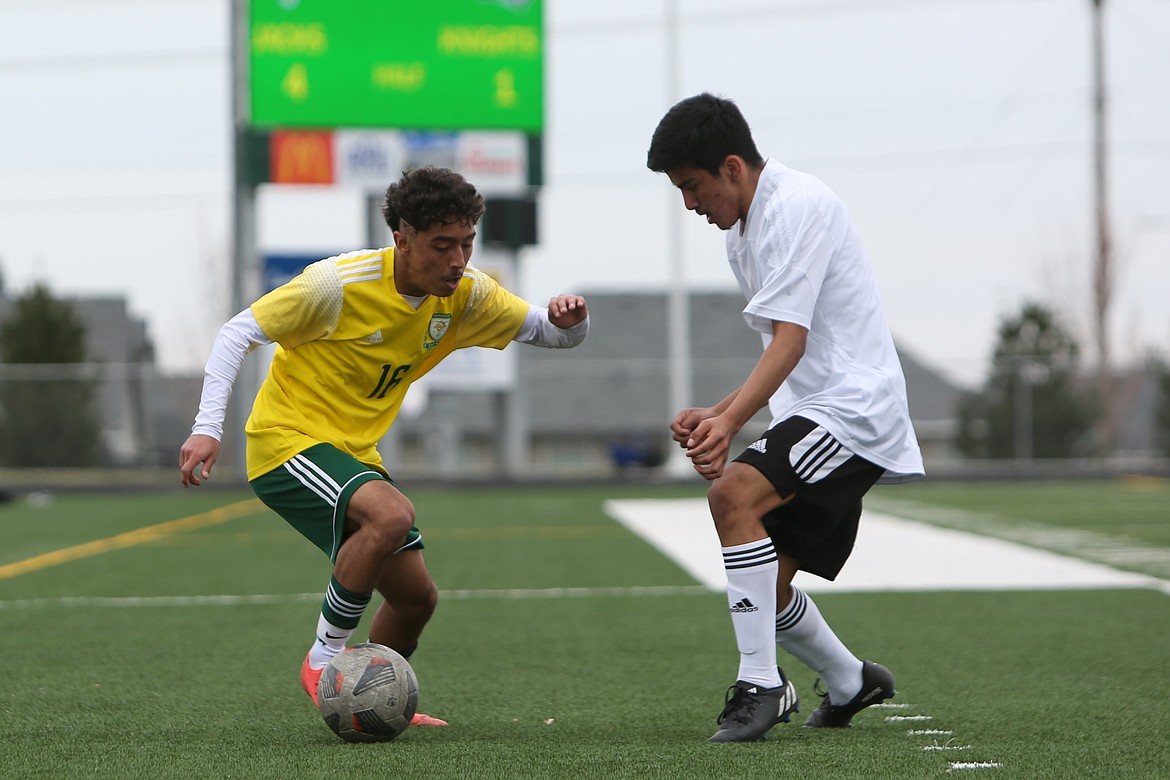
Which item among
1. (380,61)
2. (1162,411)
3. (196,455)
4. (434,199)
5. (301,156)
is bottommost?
(1162,411)

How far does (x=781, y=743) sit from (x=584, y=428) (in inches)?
1139

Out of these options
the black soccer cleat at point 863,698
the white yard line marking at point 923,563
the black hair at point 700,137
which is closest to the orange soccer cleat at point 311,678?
the black soccer cleat at point 863,698

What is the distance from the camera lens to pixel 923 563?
33.4 ft

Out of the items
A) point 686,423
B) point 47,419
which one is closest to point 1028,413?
point 47,419

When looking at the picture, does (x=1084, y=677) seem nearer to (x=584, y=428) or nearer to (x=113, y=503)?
(x=113, y=503)

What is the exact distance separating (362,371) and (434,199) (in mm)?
619

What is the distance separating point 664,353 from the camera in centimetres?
4234

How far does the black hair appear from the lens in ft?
13.4

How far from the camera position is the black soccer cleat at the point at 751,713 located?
13.3 feet

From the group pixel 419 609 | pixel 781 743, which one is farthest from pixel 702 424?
pixel 419 609

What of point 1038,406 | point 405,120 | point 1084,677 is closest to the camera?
point 1084,677

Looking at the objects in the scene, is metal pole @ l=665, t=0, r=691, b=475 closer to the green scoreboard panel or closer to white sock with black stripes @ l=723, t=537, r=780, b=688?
the green scoreboard panel

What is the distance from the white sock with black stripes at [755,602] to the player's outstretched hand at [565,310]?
0.93 metres

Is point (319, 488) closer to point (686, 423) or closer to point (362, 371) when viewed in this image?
point (362, 371)
